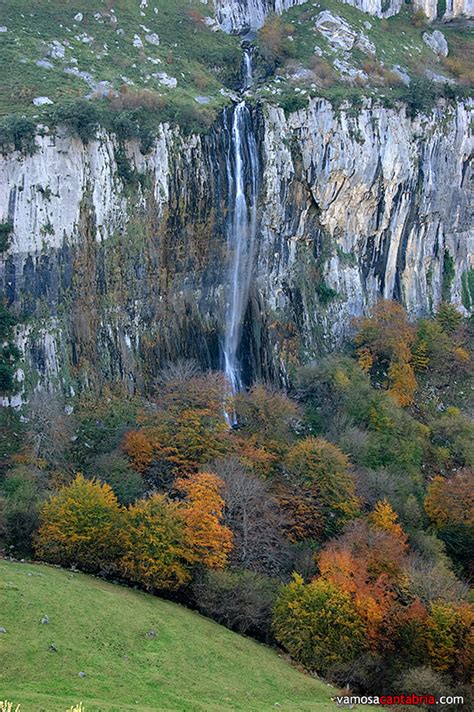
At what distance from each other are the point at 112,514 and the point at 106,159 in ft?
71.3

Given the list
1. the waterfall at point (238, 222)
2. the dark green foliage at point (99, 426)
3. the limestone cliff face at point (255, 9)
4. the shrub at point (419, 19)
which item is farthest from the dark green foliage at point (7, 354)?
the shrub at point (419, 19)

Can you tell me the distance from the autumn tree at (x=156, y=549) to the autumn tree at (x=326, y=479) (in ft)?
24.9

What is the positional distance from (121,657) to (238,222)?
3173cm

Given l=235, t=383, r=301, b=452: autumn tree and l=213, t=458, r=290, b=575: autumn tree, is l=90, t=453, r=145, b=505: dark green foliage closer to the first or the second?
l=213, t=458, r=290, b=575: autumn tree

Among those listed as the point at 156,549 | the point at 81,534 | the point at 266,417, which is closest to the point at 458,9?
the point at 266,417

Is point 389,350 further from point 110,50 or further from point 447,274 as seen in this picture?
point 110,50

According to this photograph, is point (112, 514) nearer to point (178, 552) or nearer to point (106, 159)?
point (178, 552)

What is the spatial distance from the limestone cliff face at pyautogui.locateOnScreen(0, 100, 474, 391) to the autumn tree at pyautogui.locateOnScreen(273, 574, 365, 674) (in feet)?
63.5

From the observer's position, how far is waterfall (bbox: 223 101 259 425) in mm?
47500

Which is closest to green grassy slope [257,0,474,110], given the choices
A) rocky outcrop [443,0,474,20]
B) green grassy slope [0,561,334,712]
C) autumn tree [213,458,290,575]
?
rocky outcrop [443,0,474,20]

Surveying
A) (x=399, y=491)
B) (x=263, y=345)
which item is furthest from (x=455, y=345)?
(x=399, y=491)

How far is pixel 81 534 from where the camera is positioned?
1147 inches

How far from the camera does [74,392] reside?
4116 centimetres

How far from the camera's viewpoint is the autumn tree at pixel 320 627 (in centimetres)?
2644
